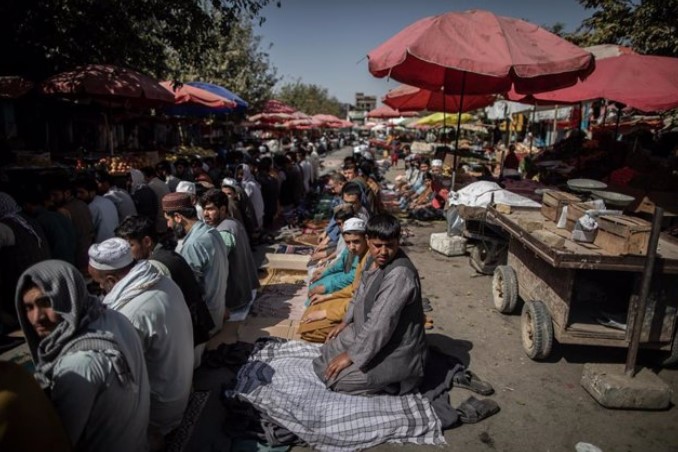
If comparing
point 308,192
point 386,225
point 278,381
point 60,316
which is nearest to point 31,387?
point 60,316

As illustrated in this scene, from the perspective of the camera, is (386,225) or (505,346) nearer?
(386,225)

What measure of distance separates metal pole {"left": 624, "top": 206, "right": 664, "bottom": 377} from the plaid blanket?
1697mm

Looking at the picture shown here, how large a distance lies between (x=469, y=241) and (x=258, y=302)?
162 inches

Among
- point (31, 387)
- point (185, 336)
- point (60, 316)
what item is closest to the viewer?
point (31, 387)

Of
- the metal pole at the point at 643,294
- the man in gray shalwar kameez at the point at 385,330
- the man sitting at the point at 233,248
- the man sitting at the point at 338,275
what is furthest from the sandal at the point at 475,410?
the man sitting at the point at 233,248

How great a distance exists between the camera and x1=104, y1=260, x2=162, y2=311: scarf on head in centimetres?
262

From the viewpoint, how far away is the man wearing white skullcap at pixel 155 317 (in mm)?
2623

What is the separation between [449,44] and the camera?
4754 mm

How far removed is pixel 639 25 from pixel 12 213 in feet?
39.9

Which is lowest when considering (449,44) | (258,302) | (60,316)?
(258,302)

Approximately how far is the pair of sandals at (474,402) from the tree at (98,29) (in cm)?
636

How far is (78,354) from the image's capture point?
198 centimetres

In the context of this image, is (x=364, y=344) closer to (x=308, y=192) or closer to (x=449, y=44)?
(x=449, y=44)

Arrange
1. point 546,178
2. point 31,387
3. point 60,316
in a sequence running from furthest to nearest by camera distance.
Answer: point 546,178
point 60,316
point 31,387
